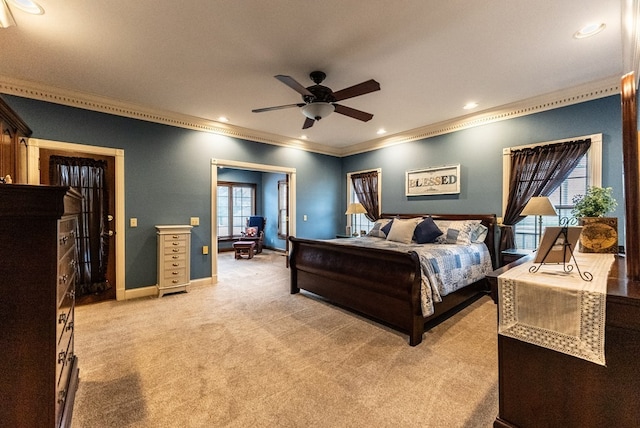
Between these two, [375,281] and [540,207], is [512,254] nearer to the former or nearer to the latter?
[540,207]

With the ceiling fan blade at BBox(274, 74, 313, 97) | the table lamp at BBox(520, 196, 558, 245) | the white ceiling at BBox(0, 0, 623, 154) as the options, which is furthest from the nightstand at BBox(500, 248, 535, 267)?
the ceiling fan blade at BBox(274, 74, 313, 97)

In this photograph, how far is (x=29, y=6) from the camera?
1979mm

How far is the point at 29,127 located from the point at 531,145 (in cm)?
638

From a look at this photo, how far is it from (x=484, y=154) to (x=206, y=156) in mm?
4469

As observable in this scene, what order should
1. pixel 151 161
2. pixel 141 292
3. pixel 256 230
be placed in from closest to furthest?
pixel 141 292
pixel 151 161
pixel 256 230

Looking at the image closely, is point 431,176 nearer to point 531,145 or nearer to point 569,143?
point 531,145

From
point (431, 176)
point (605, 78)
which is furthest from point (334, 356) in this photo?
point (605, 78)

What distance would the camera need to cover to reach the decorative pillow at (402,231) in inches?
160

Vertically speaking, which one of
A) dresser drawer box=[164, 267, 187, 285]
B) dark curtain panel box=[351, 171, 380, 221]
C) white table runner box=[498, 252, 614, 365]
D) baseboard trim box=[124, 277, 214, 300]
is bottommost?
baseboard trim box=[124, 277, 214, 300]

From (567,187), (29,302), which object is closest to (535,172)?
(567,187)

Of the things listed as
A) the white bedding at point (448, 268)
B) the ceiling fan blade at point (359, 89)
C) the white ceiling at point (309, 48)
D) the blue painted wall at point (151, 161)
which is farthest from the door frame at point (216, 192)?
the white bedding at point (448, 268)

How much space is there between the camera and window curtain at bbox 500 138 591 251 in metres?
3.38

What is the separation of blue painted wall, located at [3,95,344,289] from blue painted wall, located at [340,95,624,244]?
8.94 ft

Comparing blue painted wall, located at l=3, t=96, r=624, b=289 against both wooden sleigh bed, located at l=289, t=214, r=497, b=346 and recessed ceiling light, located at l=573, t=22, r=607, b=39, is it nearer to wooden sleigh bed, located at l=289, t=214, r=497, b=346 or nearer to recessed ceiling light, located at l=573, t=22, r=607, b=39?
wooden sleigh bed, located at l=289, t=214, r=497, b=346
